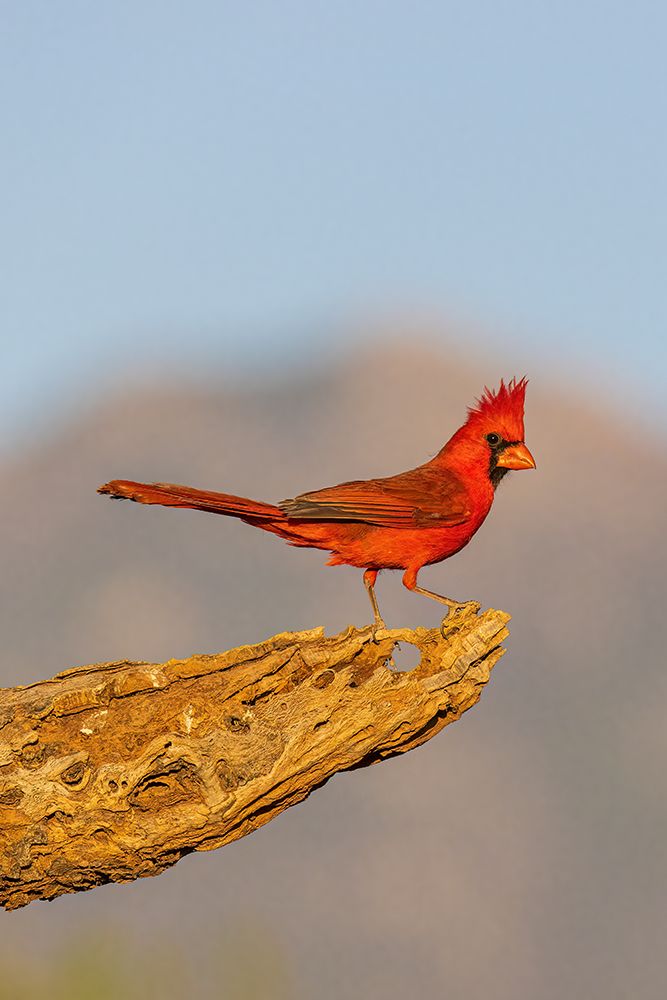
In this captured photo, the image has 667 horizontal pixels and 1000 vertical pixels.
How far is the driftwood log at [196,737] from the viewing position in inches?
260

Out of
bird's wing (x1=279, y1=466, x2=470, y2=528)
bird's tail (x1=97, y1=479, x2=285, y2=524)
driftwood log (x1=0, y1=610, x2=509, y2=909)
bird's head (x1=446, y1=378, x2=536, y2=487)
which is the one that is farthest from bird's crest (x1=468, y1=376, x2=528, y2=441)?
bird's tail (x1=97, y1=479, x2=285, y2=524)

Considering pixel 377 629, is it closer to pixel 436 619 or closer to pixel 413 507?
pixel 413 507

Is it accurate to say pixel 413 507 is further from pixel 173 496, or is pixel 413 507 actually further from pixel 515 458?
pixel 173 496

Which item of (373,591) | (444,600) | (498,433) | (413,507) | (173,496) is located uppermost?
(498,433)

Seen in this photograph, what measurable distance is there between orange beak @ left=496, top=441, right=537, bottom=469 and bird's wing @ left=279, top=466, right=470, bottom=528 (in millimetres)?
367

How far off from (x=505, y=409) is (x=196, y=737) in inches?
115

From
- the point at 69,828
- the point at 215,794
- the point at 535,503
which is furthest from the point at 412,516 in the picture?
the point at 535,503

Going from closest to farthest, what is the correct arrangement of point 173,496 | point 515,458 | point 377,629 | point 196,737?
point 196,737, point 173,496, point 377,629, point 515,458

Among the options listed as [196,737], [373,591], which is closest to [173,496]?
[196,737]

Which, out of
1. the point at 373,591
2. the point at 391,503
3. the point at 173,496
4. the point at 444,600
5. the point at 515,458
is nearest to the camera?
the point at 173,496

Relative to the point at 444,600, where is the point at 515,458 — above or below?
above

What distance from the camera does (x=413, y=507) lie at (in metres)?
7.81

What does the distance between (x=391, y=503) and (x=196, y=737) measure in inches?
73.3

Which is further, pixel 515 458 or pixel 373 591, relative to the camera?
pixel 515 458
